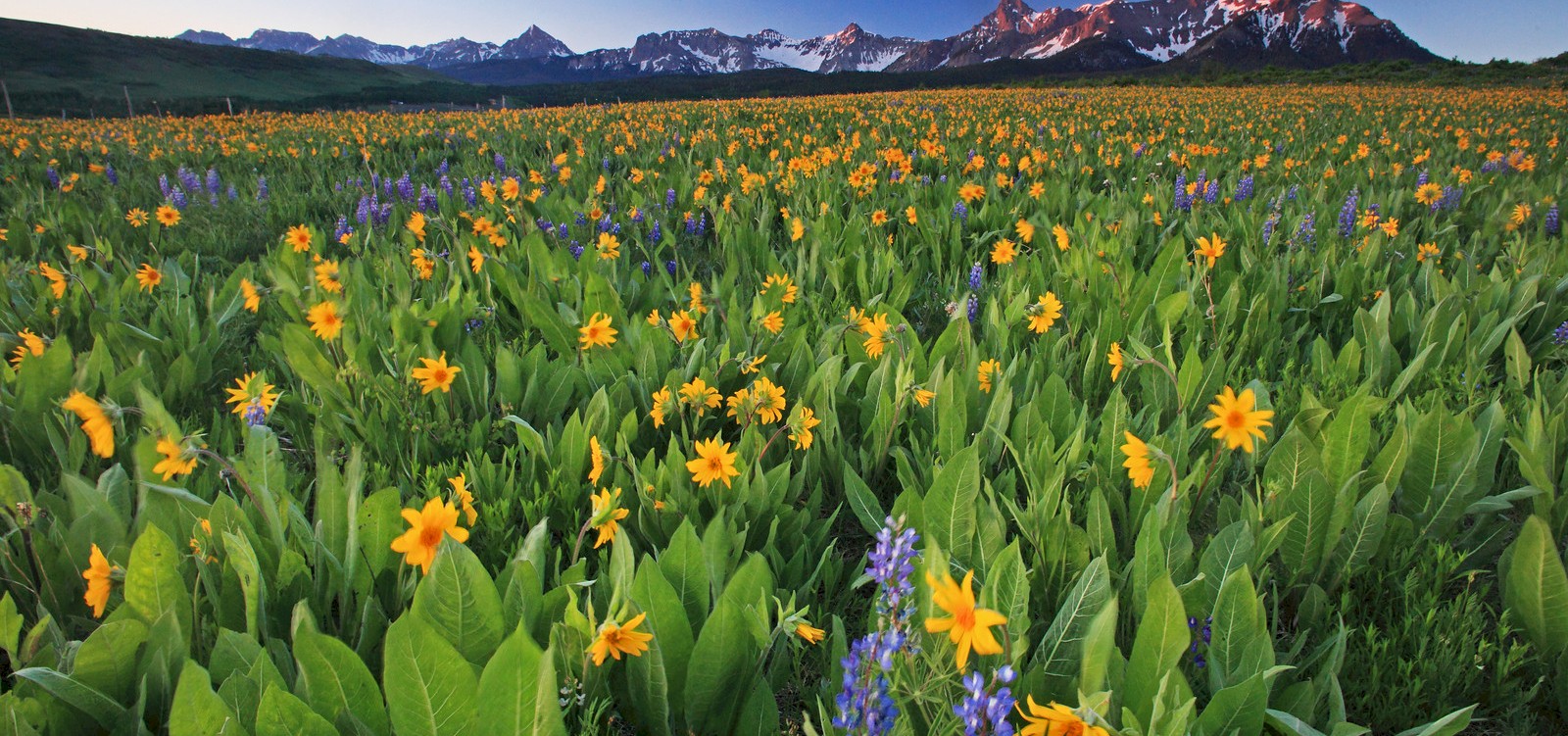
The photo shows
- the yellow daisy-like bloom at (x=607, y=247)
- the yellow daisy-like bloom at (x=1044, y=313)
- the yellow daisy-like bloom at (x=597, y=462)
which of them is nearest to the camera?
the yellow daisy-like bloom at (x=597, y=462)

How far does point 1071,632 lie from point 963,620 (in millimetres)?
478

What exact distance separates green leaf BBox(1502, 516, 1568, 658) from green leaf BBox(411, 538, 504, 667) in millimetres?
1666

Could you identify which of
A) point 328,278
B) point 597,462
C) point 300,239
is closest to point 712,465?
point 597,462

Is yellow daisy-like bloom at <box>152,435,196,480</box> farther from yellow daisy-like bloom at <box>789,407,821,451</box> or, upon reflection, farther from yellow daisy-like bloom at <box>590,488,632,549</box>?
yellow daisy-like bloom at <box>789,407,821,451</box>

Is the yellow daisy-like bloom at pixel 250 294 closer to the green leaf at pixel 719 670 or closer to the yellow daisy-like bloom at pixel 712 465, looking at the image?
the yellow daisy-like bloom at pixel 712 465

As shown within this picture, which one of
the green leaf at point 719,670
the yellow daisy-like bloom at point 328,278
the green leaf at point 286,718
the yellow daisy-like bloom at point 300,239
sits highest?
the yellow daisy-like bloom at point 300,239

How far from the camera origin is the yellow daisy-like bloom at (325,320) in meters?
2.18

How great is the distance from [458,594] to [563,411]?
1234mm

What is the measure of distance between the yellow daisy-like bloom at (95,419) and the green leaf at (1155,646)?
194 cm

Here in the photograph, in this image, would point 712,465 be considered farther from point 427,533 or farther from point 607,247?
point 607,247

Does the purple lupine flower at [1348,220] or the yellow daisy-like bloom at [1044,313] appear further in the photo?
the purple lupine flower at [1348,220]

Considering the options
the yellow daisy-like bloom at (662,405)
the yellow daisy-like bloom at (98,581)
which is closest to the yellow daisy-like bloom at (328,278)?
the yellow daisy-like bloom at (662,405)

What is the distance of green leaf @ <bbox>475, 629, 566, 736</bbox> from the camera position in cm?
87

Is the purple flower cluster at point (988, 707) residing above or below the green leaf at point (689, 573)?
above
